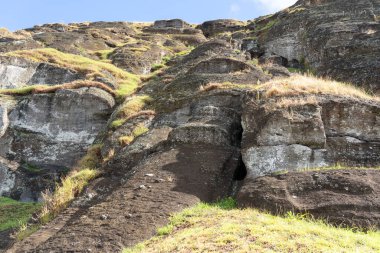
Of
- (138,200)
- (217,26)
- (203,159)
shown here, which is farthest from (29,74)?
(217,26)

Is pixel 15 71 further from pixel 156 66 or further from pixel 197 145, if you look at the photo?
pixel 197 145

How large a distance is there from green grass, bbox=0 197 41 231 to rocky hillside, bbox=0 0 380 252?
52cm

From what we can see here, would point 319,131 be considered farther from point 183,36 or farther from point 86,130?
point 183,36

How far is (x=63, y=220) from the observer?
12.3m

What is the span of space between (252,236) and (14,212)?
1242cm

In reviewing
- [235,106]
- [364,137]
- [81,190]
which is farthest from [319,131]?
[81,190]

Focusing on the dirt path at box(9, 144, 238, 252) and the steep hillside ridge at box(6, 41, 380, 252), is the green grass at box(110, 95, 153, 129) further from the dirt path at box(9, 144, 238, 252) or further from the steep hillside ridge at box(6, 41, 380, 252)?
the dirt path at box(9, 144, 238, 252)

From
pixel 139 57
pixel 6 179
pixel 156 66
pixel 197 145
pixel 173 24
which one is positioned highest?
pixel 173 24

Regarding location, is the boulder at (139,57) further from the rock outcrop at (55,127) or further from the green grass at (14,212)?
the green grass at (14,212)

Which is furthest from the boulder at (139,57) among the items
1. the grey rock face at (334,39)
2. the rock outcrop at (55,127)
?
the rock outcrop at (55,127)

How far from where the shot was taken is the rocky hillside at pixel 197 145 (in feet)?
36.0

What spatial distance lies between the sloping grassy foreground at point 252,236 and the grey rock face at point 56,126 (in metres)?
14.1

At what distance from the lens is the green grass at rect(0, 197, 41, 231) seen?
16.3 m

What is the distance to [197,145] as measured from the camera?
1423 cm
